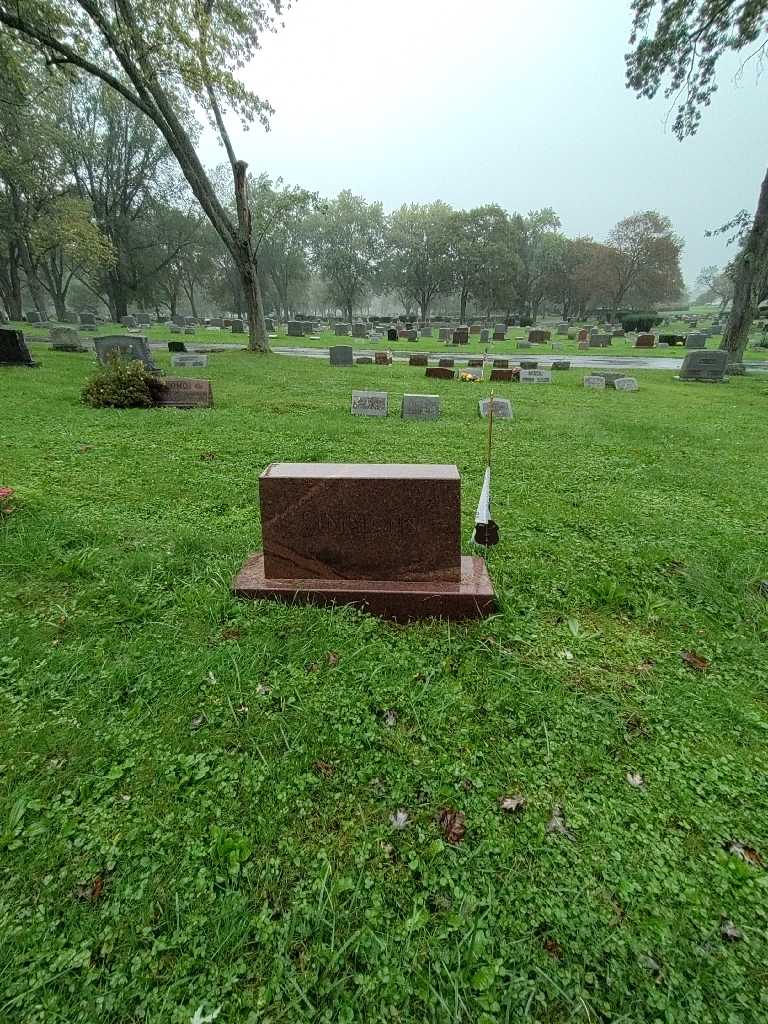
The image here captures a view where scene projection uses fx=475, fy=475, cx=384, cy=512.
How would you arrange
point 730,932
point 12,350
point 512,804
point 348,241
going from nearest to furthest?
point 730,932
point 512,804
point 12,350
point 348,241

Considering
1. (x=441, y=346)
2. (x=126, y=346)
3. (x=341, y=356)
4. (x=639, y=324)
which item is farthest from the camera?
(x=639, y=324)

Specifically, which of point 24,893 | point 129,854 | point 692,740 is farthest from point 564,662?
point 24,893

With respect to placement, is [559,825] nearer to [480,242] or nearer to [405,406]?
[405,406]

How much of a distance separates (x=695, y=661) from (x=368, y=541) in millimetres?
1953

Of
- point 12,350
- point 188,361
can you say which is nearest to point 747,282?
point 188,361

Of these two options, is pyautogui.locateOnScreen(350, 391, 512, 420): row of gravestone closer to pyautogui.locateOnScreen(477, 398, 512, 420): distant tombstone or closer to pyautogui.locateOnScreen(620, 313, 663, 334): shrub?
pyautogui.locateOnScreen(477, 398, 512, 420): distant tombstone

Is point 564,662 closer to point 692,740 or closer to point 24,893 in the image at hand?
point 692,740

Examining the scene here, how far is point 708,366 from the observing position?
583 inches

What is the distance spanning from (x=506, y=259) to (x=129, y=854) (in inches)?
2265

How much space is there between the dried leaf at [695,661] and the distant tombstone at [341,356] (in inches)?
604

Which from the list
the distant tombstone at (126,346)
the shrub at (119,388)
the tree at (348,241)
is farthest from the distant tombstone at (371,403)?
the tree at (348,241)

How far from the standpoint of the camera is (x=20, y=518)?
390cm

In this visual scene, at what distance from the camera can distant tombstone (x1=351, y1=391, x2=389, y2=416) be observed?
8.32 m

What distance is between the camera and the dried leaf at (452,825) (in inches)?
68.2
